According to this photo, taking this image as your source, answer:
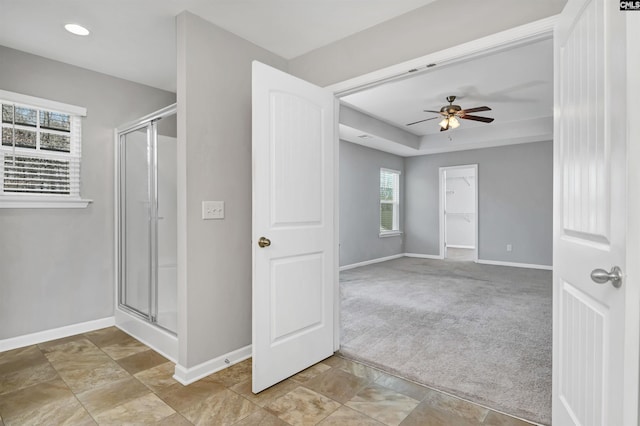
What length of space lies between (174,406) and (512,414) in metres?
1.90

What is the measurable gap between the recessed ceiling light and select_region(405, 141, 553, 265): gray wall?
6784 millimetres

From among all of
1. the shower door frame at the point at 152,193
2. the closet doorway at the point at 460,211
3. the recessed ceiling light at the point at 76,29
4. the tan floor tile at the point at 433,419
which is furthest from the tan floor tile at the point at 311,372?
the closet doorway at the point at 460,211

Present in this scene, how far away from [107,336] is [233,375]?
1.52 meters

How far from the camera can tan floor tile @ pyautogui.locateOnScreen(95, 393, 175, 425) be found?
1.85m

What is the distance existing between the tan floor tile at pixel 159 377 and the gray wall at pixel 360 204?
13.5ft

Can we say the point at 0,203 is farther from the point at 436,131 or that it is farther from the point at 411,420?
the point at 436,131

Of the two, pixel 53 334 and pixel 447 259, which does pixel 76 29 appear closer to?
pixel 53 334

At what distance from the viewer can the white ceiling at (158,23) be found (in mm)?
2232

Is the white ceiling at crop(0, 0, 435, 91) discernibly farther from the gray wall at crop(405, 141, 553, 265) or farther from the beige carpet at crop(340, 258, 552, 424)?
the gray wall at crop(405, 141, 553, 265)

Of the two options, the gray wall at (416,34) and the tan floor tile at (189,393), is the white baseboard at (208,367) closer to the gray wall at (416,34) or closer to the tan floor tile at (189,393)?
the tan floor tile at (189,393)

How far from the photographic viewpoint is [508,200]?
6832 mm

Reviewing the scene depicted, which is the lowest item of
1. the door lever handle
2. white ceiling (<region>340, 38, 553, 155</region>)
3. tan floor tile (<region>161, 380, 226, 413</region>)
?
tan floor tile (<region>161, 380, 226, 413</region>)

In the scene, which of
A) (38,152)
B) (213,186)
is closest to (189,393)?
(213,186)

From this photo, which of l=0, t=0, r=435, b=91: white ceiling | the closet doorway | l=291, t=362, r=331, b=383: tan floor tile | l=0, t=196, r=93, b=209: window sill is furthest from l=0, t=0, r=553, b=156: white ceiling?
the closet doorway
